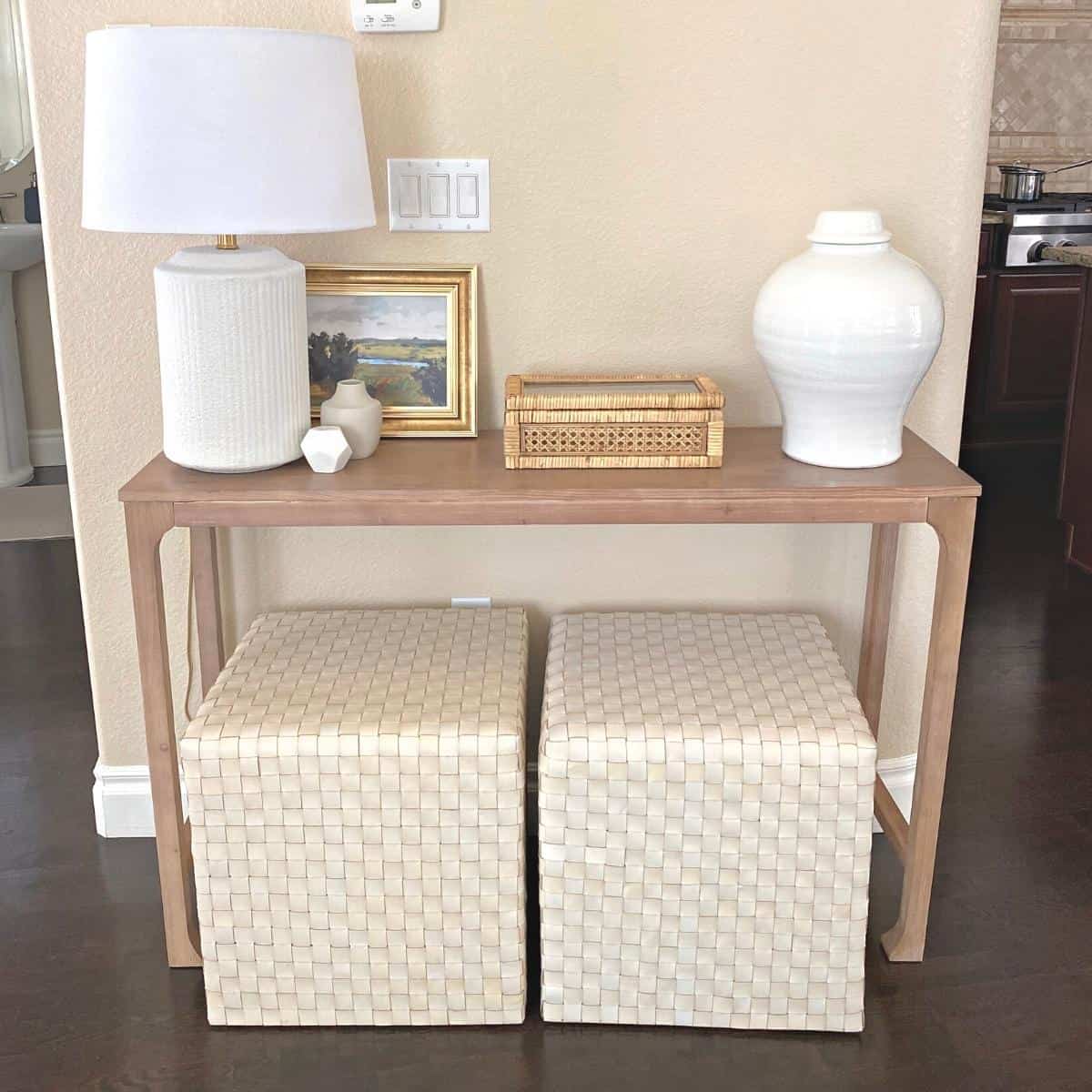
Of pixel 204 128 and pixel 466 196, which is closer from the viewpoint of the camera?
pixel 204 128

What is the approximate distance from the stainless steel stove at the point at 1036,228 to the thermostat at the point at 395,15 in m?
3.39

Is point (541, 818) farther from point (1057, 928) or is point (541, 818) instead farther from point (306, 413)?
point (1057, 928)

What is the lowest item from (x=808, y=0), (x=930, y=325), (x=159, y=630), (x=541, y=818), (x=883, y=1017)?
(x=883, y=1017)

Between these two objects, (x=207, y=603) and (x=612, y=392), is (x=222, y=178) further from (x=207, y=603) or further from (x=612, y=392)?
(x=207, y=603)

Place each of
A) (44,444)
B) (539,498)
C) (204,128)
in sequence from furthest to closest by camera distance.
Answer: (44,444) → (539,498) → (204,128)

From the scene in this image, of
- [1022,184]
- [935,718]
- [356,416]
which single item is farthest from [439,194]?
[1022,184]

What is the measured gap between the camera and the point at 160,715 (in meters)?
1.91

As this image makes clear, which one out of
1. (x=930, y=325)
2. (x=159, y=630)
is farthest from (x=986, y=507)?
(x=159, y=630)

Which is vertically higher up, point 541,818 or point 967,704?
point 541,818

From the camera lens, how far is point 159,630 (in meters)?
1.88

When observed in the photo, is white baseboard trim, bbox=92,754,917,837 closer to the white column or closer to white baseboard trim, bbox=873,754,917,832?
white baseboard trim, bbox=873,754,917,832

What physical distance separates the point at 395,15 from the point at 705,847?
1369 mm

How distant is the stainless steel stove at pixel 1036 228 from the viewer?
4758mm

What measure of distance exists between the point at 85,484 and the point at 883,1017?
1596 millimetres
